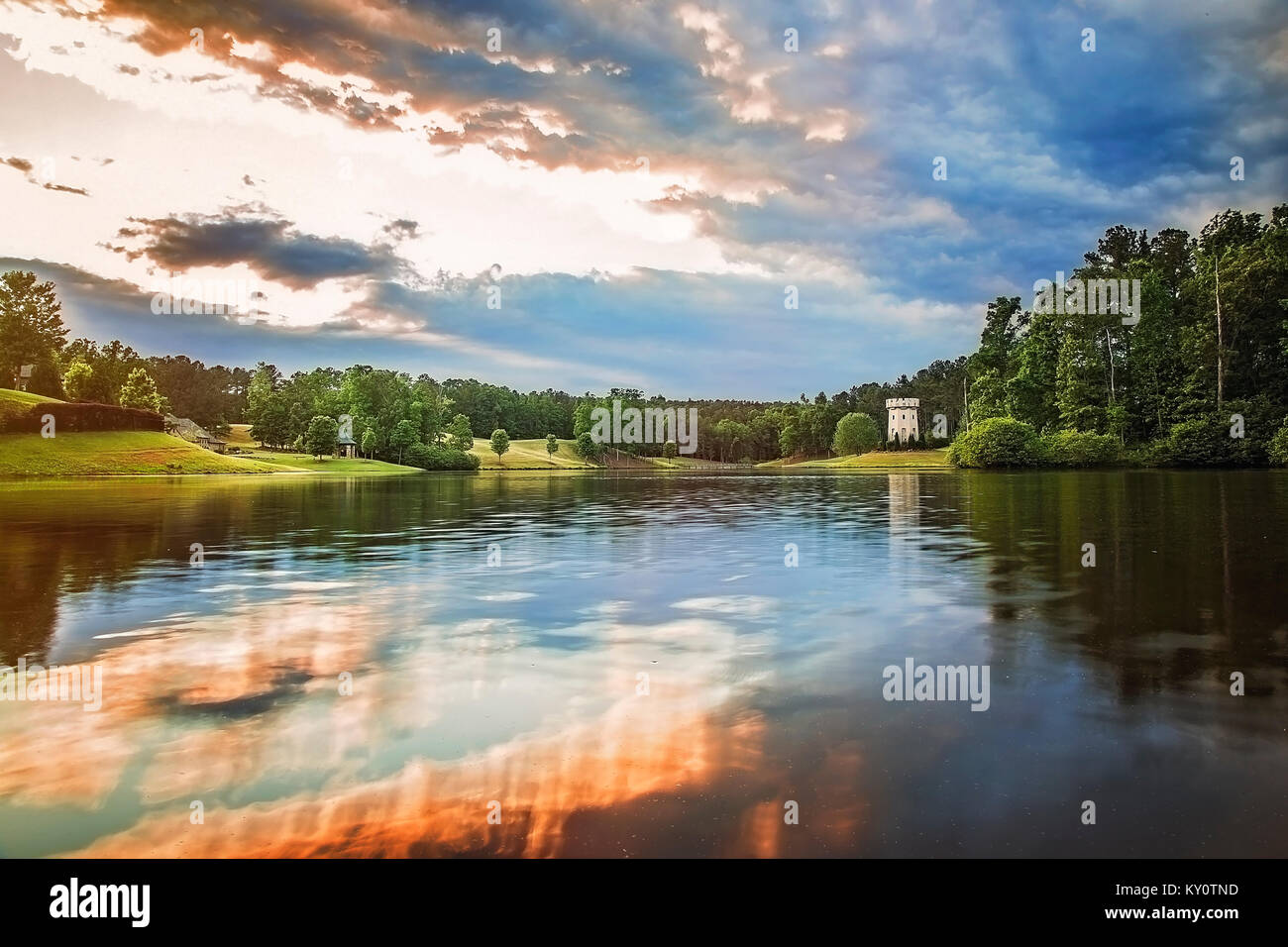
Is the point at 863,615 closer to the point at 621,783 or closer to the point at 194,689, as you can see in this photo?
the point at 621,783

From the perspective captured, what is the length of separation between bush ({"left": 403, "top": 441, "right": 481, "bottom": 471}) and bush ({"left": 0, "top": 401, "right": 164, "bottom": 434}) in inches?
1605

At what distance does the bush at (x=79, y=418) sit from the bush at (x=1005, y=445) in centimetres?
9710

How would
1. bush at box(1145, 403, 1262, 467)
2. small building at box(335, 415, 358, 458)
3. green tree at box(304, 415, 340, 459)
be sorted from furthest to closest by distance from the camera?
1. small building at box(335, 415, 358, 458)
2. green tree at box(304, 415, 340, 459)
3. bush at box(1145, 403, 1262, 467)

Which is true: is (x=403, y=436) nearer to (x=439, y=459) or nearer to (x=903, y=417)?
(x=439, y=459)

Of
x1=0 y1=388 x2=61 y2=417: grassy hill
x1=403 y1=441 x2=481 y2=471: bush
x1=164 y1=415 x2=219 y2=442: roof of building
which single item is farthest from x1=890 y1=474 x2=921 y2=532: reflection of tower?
x1=164 y1=415 x2=219 y2=442: roof of building

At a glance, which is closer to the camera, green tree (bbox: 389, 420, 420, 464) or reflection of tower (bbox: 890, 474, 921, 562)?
reflection of tower (bbox: 890, 474, 921, 562)

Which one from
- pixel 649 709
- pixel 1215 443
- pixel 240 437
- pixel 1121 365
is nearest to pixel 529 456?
pixel 240 437

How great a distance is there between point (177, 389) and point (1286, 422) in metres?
204

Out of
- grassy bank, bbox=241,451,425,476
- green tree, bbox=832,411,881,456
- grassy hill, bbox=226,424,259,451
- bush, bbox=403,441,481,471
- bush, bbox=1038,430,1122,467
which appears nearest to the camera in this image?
bush, bbox=1038,430,1122,467

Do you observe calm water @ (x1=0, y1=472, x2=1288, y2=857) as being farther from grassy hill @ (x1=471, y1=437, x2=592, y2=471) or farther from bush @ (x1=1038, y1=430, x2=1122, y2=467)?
grassy hill @ (x1=471, y1=437, x2=592, y2=471)

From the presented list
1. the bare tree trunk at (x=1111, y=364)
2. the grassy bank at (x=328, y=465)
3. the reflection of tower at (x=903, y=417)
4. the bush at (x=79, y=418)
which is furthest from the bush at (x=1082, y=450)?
the bush at (x=79, y=418)

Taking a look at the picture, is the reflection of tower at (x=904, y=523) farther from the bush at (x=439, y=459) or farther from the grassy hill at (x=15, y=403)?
the bush at (x=439, y=459)

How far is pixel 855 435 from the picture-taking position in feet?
524

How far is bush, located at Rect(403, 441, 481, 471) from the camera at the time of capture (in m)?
131
